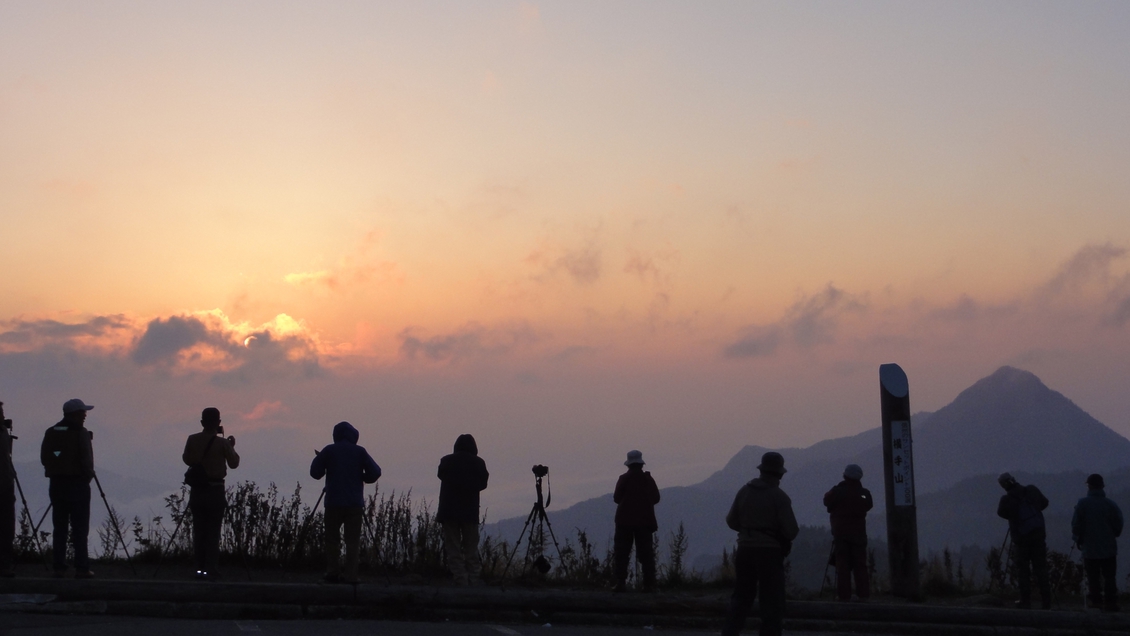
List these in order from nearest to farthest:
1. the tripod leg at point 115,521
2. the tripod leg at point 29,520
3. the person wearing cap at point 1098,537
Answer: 1. the tripod leg at point 29,520
2. the tripod leg at point 115,521
3. the person wearing cap at point 1098,537

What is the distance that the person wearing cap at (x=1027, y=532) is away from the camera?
16078 millimetres

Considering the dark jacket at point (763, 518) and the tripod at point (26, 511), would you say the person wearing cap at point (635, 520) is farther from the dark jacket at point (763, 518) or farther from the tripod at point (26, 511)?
the tripod at point (26, 511)

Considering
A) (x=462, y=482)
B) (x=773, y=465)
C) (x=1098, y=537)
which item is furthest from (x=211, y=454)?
(x=1098, y=537)

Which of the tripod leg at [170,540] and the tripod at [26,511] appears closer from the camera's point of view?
the tripod at [26,511]

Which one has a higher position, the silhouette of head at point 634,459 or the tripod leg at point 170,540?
the silhouette of head at point 634,459

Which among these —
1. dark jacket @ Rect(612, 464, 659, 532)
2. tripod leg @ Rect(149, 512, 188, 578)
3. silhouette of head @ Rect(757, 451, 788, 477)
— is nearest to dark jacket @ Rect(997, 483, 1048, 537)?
dark jacket @ Rect(612, 464, 659, 532)

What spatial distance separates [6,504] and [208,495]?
2.31 m

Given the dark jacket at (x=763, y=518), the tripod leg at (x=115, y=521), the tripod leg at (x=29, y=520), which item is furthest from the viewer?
the tripod leg at (x=115, y=521)

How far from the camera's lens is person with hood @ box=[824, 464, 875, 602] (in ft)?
51.5

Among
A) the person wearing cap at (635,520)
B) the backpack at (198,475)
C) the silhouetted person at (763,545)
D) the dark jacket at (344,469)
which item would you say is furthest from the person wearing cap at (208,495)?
the silhouetted person at (763,545)

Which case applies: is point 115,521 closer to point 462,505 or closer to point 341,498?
point 341,498

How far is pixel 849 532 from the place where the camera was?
616 inches

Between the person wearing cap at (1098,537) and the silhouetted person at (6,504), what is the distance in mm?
14745

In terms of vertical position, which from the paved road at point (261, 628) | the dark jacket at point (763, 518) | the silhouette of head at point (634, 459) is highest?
the silhouette of head at point (634, 459)
